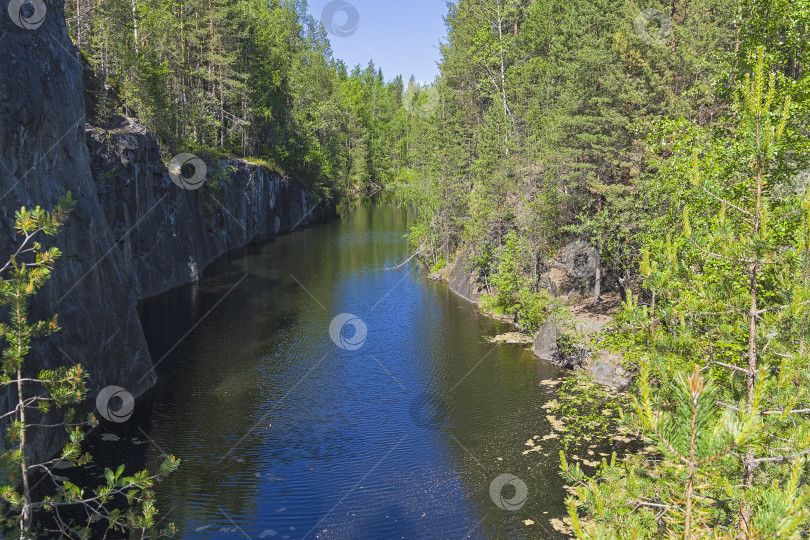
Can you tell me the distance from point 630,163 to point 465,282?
17.5m

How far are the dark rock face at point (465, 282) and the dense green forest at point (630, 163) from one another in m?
1.21

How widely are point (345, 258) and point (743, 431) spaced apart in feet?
160

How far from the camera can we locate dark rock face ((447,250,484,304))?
40.2 meters

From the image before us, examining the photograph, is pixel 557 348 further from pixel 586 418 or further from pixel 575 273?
pixel 586 418

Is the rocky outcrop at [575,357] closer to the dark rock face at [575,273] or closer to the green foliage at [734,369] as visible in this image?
the dark rock face at [575,273]

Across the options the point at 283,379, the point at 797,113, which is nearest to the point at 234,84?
the point at 283,379

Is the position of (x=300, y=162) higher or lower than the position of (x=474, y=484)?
higher

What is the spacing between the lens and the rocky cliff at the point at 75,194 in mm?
16891

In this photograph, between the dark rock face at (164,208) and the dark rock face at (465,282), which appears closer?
the dark rock face at (164,208)

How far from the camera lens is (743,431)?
4711 millimetres

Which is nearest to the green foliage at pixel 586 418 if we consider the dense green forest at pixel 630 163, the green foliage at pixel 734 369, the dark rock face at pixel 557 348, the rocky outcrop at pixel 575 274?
the dense green forest at pixel 630 163

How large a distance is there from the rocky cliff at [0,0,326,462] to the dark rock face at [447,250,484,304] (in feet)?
73.0

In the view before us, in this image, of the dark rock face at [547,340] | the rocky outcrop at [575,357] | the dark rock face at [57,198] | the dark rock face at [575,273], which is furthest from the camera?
the dark rock face at [575,273]

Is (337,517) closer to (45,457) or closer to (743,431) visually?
(45,457)
